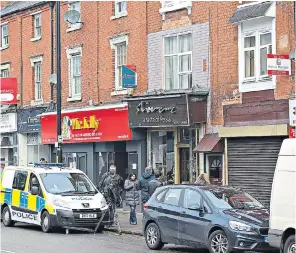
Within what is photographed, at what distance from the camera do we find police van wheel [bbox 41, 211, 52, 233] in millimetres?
21094

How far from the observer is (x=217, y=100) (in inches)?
959

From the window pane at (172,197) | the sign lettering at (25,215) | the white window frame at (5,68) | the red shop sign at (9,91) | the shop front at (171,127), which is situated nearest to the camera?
the window pane at (172,197)

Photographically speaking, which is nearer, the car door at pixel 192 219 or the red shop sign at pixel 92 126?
the car door at pixel 192 219

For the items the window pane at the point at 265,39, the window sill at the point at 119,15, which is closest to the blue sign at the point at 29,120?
the window sill at the point at 119,15

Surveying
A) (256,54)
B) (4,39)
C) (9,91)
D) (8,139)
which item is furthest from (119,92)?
(4,39)

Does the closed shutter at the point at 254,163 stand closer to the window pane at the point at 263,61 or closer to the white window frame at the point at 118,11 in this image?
the window pane at the point at 263,61

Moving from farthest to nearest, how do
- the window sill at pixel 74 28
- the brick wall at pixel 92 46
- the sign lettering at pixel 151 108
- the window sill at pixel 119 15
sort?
the window sill at pixel 74 28 → the window sill at pixel 119 15 → the brick wall at pixel 92 46 → the sign lettering at pixel 151 108

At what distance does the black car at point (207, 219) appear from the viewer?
49.8 feet

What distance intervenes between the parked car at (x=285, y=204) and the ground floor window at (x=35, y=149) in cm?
2151

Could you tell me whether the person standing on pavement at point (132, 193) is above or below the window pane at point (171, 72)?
below

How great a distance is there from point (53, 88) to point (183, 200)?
17533 mm

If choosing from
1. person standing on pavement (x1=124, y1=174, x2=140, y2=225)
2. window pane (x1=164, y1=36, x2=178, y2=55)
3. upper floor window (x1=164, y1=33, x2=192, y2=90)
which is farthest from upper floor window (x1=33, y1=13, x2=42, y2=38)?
person standing on pavement (x1=124, y1=174, x2=140, y2=225)

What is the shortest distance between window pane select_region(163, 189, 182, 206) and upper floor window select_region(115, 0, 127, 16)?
517 inches

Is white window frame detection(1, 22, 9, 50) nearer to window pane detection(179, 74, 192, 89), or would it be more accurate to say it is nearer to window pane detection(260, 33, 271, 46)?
window pane detection(179, 74, 192, 89)
